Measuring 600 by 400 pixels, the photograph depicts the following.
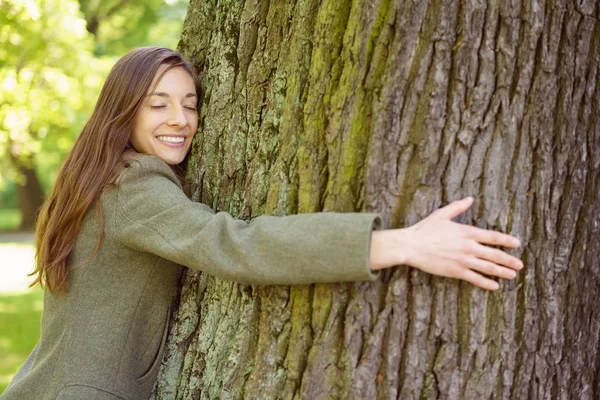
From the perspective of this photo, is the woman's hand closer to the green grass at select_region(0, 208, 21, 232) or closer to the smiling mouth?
the smiling mouth

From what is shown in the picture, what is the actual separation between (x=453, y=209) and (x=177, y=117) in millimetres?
1200

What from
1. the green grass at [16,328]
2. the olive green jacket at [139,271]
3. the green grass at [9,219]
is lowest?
the green grass at [16,328]

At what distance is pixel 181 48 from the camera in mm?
2945

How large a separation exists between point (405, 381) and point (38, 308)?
1097cm

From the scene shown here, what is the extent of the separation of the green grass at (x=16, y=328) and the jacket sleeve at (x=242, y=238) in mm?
5587

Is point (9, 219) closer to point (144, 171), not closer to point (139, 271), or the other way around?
point (139, 271)

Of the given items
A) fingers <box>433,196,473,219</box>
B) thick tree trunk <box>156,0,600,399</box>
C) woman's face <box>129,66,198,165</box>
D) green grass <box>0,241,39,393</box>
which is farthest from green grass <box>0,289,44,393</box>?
fingers <box>433,196,473,219</box>

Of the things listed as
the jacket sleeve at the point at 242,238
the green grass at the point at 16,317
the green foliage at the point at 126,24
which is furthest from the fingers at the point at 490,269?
the green foliage at the point at 126,24

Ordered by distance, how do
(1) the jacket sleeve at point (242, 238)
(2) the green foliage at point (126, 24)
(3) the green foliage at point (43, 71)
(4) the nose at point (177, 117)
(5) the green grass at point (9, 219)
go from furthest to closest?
(5) the green grass at point (9, 219)
(2) the green foliage at point (126, 24)
(3) the green foliage at point (43, 71)
(4) the nose at point (177, 117)
(1) the jacket sleeve at point (242, 238)

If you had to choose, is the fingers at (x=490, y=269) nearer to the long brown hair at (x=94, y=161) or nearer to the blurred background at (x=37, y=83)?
the long brown hair at (x=94, y=161)

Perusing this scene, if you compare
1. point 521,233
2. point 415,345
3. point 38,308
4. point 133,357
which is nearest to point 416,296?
point 415,345

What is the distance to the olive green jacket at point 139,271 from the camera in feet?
6.70

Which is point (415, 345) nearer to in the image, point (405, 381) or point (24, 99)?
point (405, 381)

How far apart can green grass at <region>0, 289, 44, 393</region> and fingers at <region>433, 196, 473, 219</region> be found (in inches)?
249
